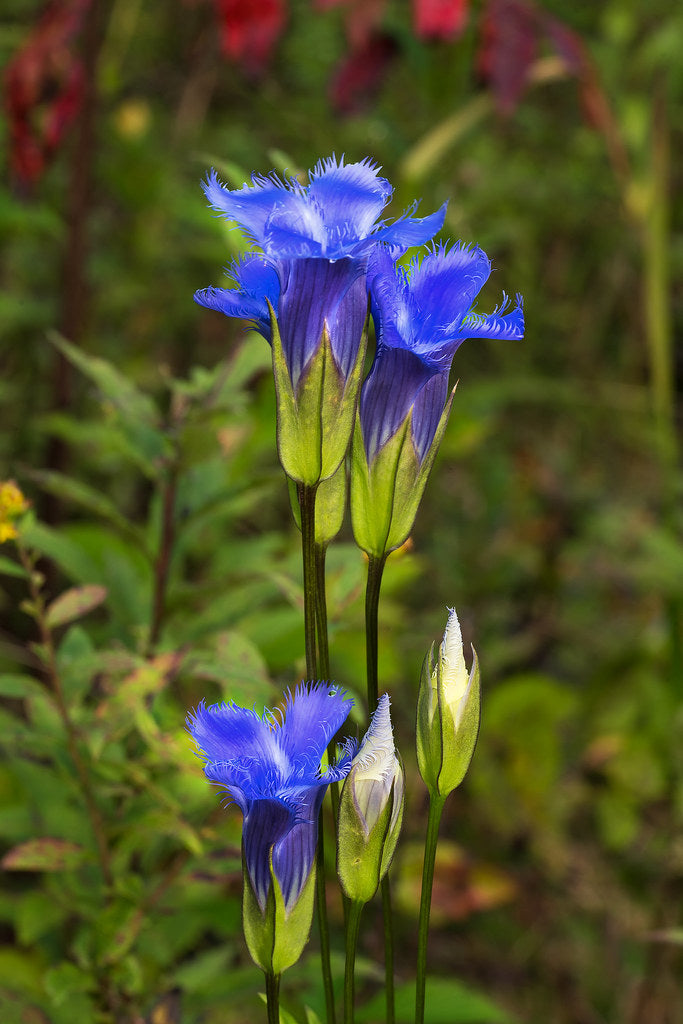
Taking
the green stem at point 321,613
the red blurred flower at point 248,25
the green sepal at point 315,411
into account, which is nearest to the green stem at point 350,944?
the green stem at point 321,613

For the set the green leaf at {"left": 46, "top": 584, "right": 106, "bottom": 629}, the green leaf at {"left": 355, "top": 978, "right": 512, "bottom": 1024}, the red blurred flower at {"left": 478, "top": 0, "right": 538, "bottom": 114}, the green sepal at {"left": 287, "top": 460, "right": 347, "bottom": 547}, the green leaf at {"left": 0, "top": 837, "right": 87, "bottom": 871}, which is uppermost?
the red blurred flower at {"left": 478, "top": 0, "right": 538, "bottom": 114}

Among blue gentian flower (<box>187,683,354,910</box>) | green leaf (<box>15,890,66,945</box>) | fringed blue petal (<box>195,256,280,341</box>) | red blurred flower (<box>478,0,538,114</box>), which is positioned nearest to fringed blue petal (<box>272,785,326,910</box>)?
blue gentian flower (<box>187,683,354,910</box>)

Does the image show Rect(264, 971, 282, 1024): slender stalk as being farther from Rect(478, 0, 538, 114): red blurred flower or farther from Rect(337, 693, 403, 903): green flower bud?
Rect(478, 0, 538, 114): red blurred flower

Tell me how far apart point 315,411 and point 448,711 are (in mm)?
172

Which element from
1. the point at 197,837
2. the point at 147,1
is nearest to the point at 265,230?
the point at 197,837

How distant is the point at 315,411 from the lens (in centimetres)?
52

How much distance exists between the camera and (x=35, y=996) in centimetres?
92

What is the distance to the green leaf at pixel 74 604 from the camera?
2.50 feet

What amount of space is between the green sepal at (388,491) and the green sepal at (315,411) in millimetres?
34

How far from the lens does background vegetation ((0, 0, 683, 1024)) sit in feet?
2.77

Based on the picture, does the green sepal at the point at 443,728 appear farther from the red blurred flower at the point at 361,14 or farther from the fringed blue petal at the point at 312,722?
the red blurred flower at the point at 361,14

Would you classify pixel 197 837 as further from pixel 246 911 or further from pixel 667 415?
pixel 667 415

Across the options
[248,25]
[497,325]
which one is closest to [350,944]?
[497,325]

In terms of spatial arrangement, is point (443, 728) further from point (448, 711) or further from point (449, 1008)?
point (449, 1008)
